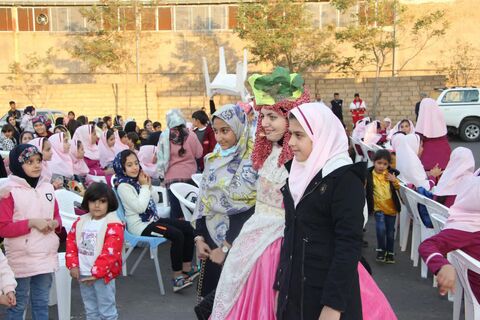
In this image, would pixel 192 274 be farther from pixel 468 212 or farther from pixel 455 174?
pixel 468 212

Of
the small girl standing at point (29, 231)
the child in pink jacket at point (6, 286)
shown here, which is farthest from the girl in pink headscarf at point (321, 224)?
the small girl standing at point (29, 231)

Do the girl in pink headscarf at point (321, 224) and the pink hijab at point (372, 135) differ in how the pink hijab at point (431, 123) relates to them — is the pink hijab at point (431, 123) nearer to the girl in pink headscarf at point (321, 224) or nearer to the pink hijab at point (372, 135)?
the pink hijab at point (372, 135)

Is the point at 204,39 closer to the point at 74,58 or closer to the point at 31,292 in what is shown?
the point at 74,58

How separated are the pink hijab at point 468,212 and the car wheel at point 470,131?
16303mm

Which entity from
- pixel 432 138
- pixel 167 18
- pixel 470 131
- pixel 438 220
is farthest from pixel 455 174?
pixel 167 18

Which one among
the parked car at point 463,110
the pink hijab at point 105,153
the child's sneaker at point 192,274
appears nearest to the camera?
the child's sneaker at point 192,274

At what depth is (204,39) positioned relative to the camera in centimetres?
2992

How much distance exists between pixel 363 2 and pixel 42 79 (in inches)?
651

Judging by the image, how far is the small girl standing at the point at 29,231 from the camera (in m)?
4.06

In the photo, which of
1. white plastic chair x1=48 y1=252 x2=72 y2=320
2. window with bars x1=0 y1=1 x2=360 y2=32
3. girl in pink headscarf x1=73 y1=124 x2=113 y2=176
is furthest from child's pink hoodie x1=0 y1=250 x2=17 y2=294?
window with bars x1=0 y1=1 x2=360 y2=32

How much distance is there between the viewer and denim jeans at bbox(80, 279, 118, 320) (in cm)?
413

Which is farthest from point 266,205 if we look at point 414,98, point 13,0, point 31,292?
point 13,0

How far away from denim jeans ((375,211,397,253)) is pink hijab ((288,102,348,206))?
13.1 feet

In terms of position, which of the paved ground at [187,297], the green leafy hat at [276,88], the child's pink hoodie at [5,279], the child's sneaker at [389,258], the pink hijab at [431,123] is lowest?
the paved ground at [187,297]
